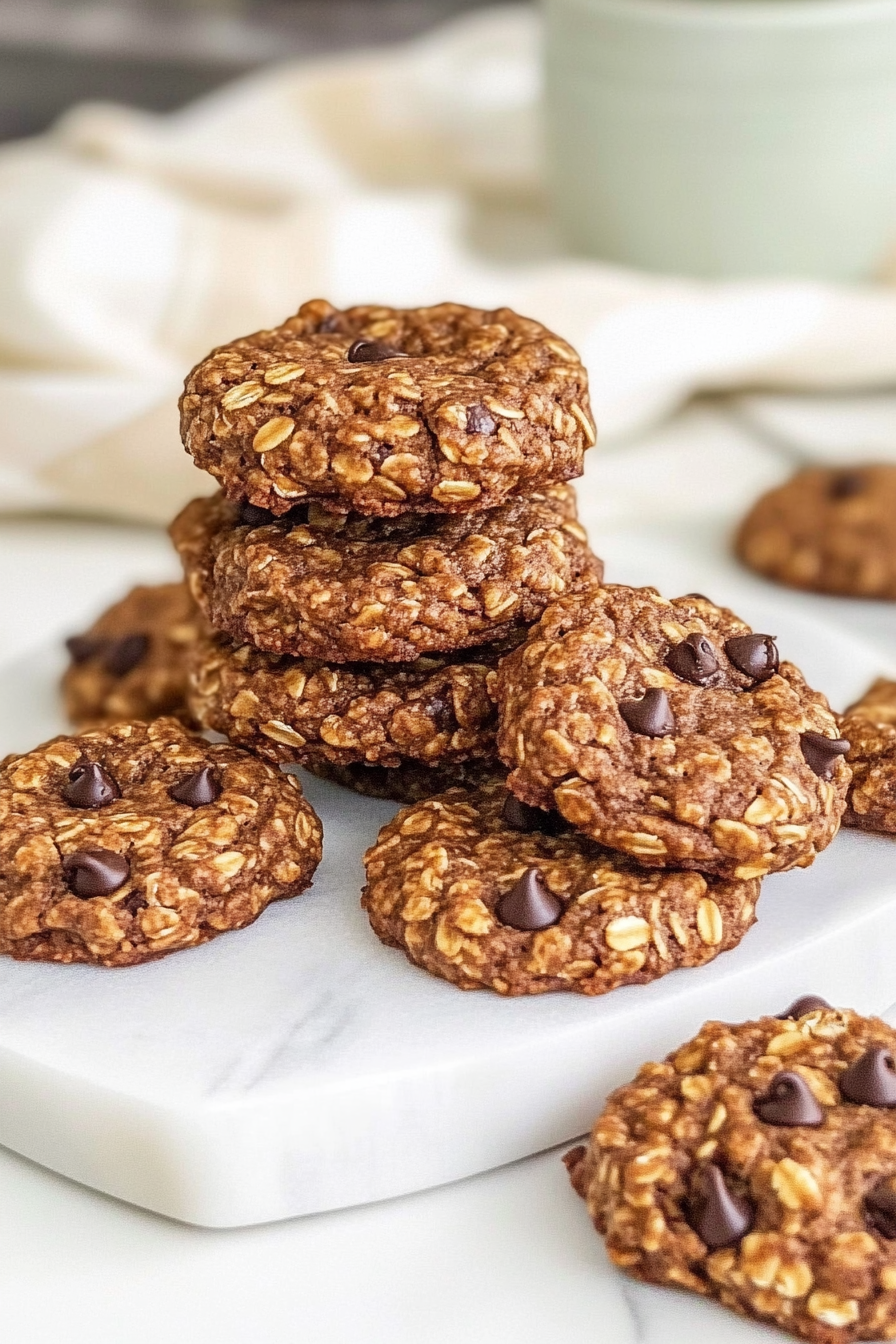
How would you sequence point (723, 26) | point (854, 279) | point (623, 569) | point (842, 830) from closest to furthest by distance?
1. point (842, 830)
2. point (623, 569)
3. point (723, 26)
4. point (854, 279)

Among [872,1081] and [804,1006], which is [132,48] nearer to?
[804,1006]

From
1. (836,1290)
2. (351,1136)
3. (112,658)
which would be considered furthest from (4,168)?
(836,1290)

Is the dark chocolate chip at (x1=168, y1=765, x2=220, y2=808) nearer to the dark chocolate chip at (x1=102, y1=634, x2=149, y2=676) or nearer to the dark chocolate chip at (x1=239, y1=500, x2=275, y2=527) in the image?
the dark chocolate chip at (x1=239, y1=500, x2=275, y2=527)

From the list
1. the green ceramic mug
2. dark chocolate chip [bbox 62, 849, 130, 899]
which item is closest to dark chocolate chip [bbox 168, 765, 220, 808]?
dark chocolate chip [bbox 62, 849, 130, 899]

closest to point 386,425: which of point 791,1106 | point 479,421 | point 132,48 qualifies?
point 479,421

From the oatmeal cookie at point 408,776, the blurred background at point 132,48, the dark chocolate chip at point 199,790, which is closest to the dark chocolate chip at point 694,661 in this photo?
the oatmeal cookie at point 408,776

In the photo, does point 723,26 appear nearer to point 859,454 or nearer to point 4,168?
point 859,454
